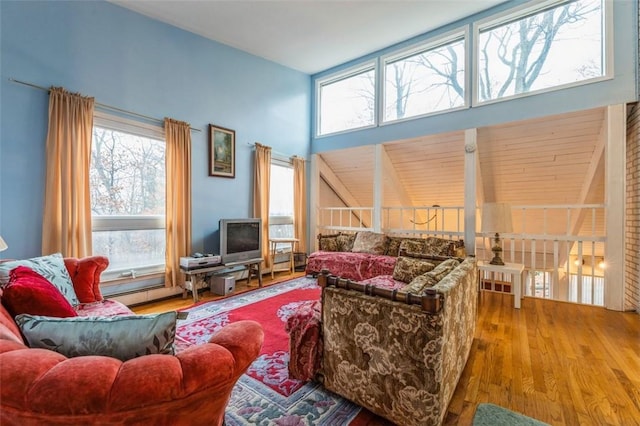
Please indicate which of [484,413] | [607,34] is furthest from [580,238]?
[484,413]

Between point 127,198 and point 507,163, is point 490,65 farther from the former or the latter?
point 127,198

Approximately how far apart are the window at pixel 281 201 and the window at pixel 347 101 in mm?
1237

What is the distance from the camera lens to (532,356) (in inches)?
88.4

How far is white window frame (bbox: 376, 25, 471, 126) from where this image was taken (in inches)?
162

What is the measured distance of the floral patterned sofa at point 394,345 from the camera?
53.0 inches

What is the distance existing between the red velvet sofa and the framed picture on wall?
3.49 meters

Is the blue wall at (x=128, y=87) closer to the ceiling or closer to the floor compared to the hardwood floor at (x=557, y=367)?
closer to the ceiling

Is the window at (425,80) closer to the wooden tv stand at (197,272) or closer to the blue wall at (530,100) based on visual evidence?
the blue wall at (530,100)

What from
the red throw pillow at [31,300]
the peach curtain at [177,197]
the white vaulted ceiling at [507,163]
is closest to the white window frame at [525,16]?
the white vaulted ceiling at [507,163]

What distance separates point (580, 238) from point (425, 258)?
211cm

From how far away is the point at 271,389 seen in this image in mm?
1810

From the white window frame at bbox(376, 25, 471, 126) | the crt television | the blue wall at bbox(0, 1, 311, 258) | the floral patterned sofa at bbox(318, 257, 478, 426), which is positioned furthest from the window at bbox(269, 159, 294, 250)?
the floral patterned sofa at bbox(318, 257, 478, 426)

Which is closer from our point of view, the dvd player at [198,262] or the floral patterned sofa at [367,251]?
the dvd player at [198,262]

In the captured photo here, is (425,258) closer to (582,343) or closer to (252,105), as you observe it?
(582,343)
